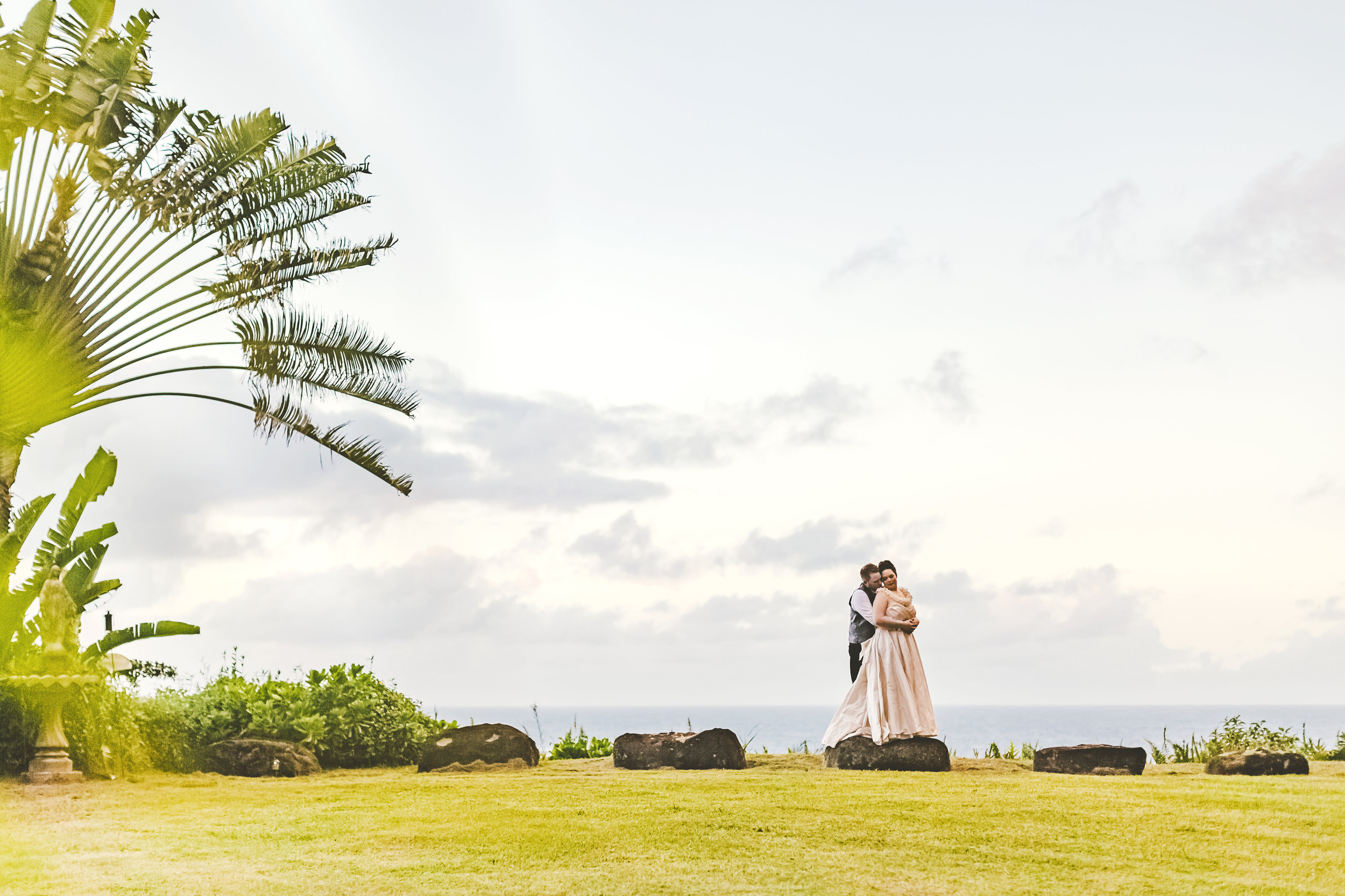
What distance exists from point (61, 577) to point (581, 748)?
24.5ft

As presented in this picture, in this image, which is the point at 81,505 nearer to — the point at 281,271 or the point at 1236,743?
the point at 281,271

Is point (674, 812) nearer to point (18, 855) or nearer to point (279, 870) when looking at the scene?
point (279, 870)

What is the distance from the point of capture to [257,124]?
14391 millimetres

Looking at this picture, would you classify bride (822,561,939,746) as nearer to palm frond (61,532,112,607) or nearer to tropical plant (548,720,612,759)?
tropical plant (548,720,612,759)

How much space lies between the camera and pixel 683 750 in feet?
39.7

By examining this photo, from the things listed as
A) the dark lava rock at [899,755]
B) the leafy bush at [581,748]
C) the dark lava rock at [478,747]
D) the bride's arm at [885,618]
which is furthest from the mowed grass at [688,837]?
the leafy bush at [581,748]

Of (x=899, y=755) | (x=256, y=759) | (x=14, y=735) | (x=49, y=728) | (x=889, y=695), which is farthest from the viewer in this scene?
(x=889, y=695)

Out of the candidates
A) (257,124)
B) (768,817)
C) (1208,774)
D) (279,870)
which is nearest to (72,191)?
(257,124)

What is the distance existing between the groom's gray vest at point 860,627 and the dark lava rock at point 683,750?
7.16 ft

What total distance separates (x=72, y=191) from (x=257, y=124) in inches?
99.0

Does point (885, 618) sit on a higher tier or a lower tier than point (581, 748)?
higher

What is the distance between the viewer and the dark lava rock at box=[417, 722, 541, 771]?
12.4 metres

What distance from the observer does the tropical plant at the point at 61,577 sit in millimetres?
12125

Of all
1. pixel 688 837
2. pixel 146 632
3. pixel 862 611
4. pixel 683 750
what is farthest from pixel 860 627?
pixel 146 632
